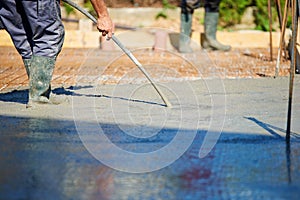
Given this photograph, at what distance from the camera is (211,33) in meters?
10.7

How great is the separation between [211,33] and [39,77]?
18.5 feet

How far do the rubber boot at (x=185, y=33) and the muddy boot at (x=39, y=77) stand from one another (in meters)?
4.98

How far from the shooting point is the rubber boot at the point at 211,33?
1058cm

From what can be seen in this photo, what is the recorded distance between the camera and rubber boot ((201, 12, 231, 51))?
1058 centimetres

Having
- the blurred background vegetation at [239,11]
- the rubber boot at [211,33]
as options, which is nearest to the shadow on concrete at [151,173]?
the rubber boot at [211,33]

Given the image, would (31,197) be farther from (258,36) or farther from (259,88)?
(258,36)

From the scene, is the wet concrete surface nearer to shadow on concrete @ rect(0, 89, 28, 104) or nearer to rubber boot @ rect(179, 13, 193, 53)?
shadow on concrete @ rect(0, 89, 28, 104)

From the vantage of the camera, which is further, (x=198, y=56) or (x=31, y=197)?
(x=198, y=56)

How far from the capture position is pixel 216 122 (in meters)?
4.76

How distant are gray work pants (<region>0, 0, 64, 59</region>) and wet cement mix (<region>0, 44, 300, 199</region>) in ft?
1.49

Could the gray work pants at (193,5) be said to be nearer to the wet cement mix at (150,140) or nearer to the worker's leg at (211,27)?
the worker's leg at (211,27)

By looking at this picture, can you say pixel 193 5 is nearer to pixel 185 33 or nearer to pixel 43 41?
pixel 185 33

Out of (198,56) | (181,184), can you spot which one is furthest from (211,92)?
(198,56)

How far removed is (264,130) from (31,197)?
188 cm
